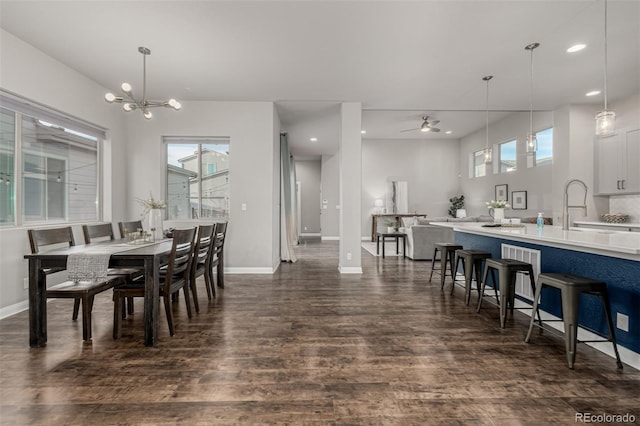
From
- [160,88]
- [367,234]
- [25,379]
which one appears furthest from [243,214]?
[367,234]

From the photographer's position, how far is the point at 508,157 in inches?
285

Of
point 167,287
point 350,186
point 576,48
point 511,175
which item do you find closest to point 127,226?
point 167,287

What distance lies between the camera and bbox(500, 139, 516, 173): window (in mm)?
7023

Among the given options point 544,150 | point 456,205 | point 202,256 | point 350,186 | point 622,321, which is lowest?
point 622,321

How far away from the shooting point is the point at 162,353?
2.29 metres

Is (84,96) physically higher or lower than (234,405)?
higher

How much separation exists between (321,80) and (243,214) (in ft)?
8.14

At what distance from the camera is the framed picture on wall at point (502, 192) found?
719 cm

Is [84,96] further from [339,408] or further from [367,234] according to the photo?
[367,234]

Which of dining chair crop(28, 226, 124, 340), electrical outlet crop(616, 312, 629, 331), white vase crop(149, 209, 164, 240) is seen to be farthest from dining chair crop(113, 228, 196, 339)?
electrical outlet crop(616, 312, 629, 331)

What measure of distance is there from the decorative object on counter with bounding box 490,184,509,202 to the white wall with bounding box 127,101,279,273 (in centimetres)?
565

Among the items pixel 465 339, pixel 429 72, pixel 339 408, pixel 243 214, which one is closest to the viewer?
pixel 339 408

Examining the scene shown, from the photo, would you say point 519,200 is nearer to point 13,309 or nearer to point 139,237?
point 139,237

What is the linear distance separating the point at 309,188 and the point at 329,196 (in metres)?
1.32
